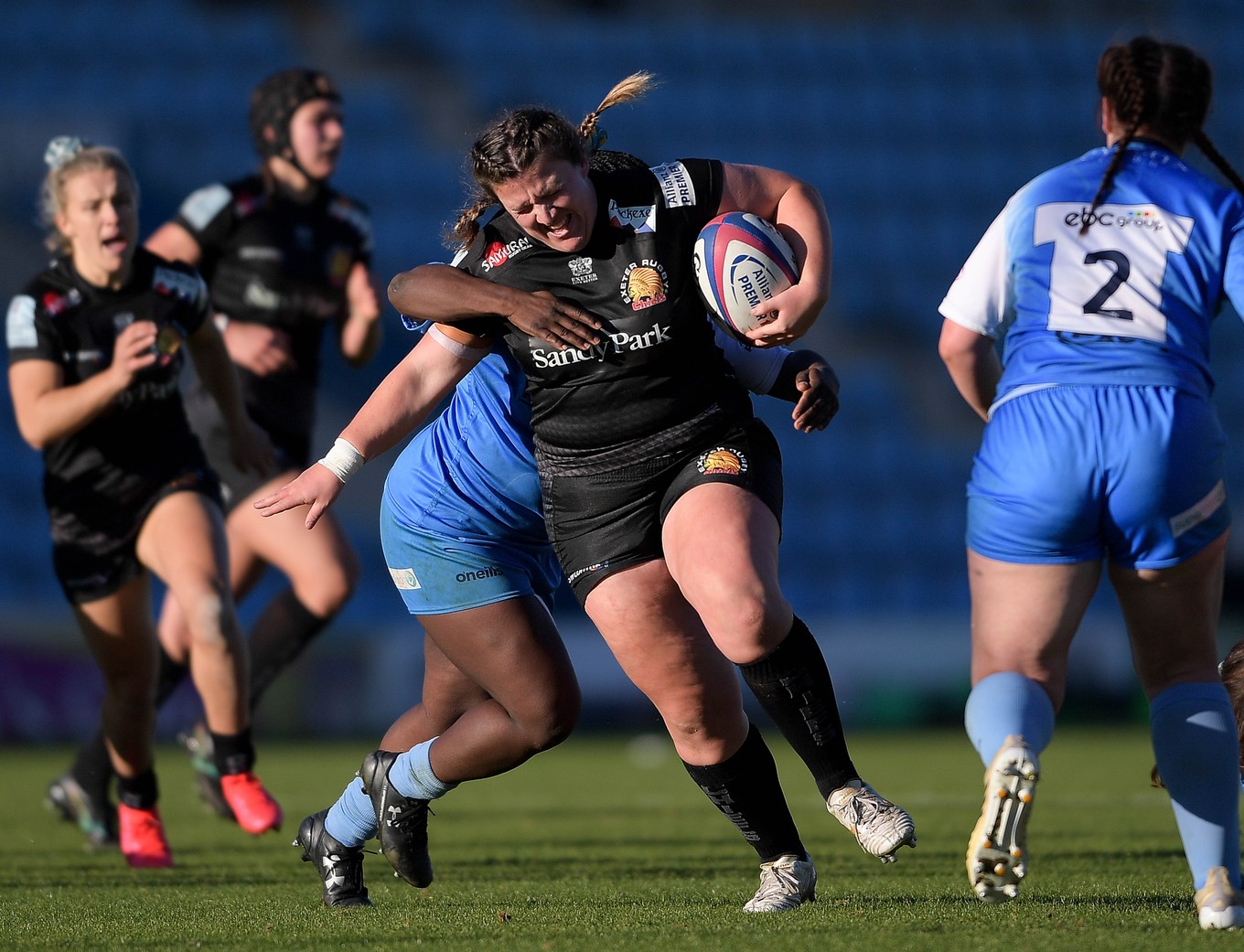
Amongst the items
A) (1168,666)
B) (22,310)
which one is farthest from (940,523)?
(1168,666)

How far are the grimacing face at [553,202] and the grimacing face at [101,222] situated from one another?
2.14 meters

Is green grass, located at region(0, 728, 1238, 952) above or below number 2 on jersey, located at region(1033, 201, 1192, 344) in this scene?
below

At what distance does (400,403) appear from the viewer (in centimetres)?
401

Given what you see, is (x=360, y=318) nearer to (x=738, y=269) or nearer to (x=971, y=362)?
(x=738, y=269)

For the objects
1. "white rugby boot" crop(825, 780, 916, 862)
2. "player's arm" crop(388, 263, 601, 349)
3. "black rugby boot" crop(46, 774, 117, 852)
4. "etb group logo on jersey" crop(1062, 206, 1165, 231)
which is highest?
"etb group logo on jersey" crop(1062, 206, 1165, 231)

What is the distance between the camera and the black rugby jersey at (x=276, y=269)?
6.84 m

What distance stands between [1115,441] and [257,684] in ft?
13.9

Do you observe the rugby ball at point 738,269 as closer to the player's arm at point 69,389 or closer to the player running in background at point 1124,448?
the player running in background at point 1124,448

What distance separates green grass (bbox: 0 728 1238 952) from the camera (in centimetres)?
349

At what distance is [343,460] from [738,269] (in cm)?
107

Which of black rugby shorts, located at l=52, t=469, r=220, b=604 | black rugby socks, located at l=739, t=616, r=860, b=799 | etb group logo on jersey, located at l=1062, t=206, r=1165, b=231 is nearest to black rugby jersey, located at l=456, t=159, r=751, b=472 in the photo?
black rugby socks, located at l=739, t=616, r=860, b=799

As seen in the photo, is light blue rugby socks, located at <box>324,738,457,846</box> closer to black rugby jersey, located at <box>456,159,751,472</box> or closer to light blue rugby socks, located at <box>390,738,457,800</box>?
light blue rugby socks, located at <box>390,738,457,800</box>

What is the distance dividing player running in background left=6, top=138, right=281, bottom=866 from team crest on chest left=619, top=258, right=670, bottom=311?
7.07ft

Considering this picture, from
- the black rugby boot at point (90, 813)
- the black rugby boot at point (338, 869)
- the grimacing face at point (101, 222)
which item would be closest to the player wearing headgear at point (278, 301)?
the black rugby boot at point (90, 813)
